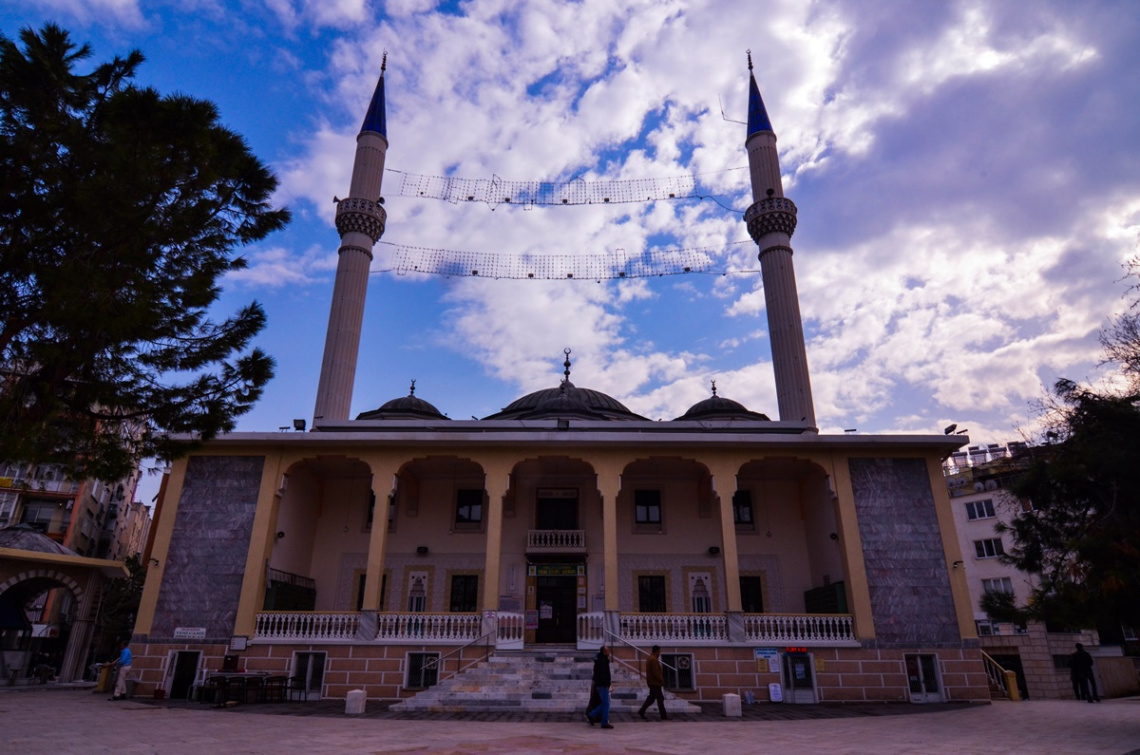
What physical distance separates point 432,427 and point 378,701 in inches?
300

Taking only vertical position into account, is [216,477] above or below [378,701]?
above

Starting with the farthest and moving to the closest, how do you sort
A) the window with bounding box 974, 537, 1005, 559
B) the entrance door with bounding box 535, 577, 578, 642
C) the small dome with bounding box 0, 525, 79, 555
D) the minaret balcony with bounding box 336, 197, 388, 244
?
the window with bounding box 974, 537, 1005, 559 < the minaret balcony with bounding box 336, 197, 388, 244 < the small dome with bounding box 0, 525, 79, 555 < the entrance door with bounding box 535, 577, 578, 642

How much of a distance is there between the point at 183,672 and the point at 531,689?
810cm

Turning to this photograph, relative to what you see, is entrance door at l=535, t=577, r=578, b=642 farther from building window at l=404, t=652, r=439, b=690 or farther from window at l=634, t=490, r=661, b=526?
building window at l=404, t=652, r=439, b=690

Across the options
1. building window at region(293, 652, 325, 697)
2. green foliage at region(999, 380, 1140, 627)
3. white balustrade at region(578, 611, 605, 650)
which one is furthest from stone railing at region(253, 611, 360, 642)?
green foliage at region(999, 380, 1140, 627)

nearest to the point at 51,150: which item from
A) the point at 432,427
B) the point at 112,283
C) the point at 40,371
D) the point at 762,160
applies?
the point at 112,283

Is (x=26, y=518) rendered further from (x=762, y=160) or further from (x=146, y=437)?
(x=762, y=160)

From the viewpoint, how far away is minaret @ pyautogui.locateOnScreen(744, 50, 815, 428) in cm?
2209

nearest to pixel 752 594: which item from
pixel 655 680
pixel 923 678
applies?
pixel 923 678

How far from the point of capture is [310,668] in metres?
14.6

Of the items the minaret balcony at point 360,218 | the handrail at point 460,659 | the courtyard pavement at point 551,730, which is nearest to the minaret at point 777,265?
the courtyard pavement at point 551,730

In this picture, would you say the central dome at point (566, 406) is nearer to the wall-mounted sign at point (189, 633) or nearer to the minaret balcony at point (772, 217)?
the minaret balcony at point (772, 217)

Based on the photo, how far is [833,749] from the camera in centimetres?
780

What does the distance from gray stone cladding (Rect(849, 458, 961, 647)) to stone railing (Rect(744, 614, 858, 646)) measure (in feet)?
2.33
